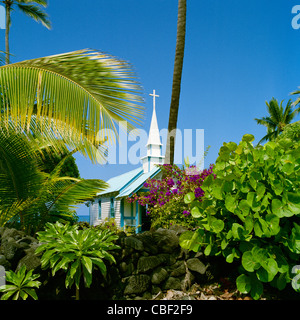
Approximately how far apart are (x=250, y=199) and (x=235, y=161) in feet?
2.00

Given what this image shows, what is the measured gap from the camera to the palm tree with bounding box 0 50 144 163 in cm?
439

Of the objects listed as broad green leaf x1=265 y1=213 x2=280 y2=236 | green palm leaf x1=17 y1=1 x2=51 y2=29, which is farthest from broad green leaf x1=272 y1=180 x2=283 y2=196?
green palm leaf x1=17 y1=1 x2=51 y2=29

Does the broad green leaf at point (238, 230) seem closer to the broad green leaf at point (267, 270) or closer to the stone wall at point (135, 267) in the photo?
the broad green leaf at point (267, 270)

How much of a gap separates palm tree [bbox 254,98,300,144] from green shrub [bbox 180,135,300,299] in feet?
106

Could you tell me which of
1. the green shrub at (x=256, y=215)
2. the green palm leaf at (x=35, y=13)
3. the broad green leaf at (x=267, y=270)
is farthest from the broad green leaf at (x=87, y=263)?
the green palm leaf at (x=35, y=13)

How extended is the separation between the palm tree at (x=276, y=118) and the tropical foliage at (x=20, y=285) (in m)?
33.7

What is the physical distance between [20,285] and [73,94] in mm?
2617

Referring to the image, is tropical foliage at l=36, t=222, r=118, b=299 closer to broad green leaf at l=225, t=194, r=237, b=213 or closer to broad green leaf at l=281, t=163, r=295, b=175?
broad green leaf at l=225, t=194, r=237, b=213

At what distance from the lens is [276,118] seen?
35250 millimetres

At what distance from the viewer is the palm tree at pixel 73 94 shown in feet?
14.4

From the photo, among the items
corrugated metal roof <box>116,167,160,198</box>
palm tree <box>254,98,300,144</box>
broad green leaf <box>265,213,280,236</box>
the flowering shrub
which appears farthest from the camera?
palm tree <box>254,98,300,144</box>
